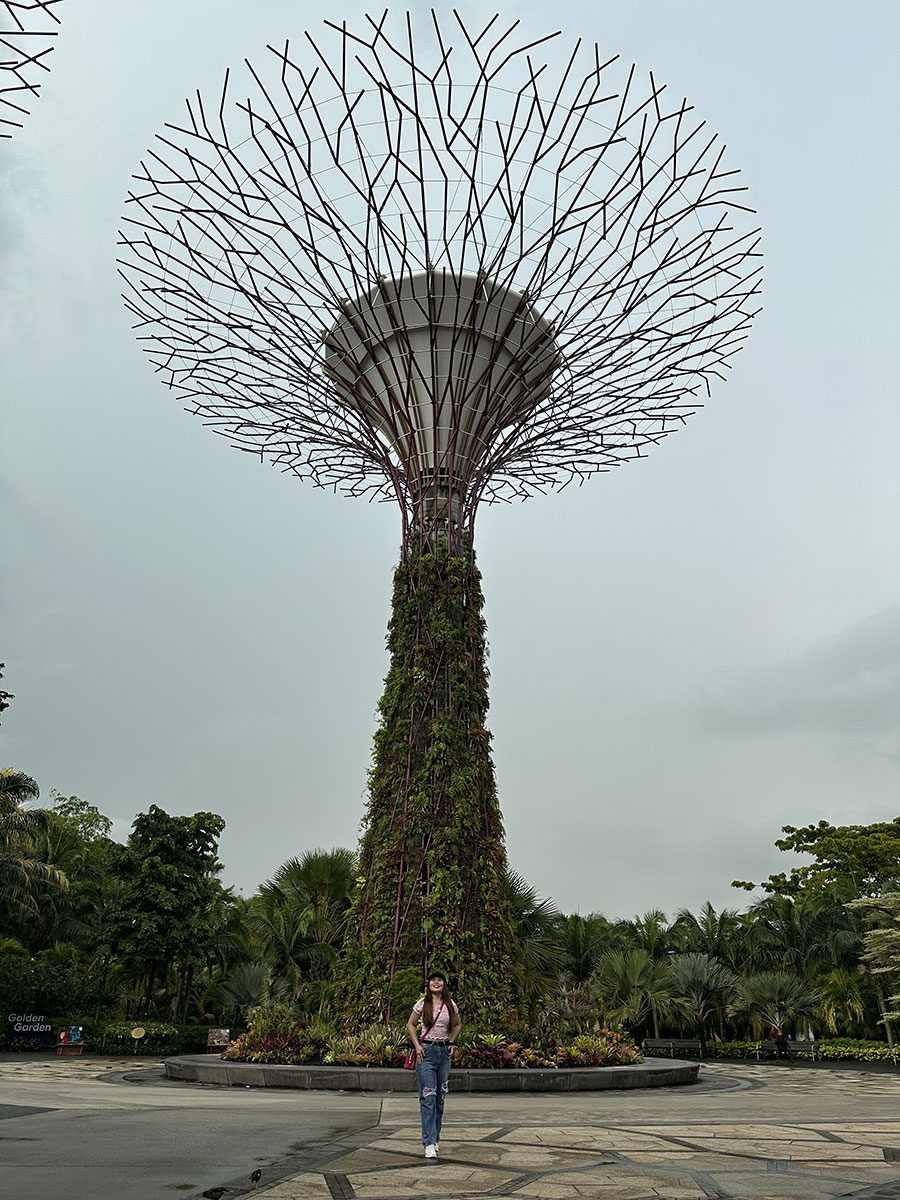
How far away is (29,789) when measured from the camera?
96.5 feet

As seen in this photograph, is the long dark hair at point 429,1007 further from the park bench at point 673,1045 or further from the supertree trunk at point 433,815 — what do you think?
the park bench at point 673,1045

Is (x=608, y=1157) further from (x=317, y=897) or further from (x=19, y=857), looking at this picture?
(x=19, y=857)

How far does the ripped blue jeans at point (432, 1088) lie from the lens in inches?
243

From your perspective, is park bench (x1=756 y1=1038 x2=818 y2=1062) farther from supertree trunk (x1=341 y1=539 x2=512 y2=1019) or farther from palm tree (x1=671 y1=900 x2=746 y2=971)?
supertree trunk (x1=341 y1=539 x2=512 y2=1019)

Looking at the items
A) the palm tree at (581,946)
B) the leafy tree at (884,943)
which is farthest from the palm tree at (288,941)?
Answer: the leafy tree at (884,943)

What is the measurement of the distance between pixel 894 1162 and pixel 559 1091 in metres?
6.95

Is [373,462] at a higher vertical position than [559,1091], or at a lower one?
higher

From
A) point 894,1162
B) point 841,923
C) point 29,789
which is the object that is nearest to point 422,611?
point 894,1162

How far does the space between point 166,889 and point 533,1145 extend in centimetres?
2099

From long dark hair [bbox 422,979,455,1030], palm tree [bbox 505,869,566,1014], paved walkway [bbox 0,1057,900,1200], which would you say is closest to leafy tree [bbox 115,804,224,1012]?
palm tree [bbox 505,869,566,1014]

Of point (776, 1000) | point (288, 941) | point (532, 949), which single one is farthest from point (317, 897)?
point (776, 1000)

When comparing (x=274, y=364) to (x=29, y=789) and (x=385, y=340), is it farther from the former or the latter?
(x=29, y=789)

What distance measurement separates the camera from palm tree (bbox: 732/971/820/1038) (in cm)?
2869

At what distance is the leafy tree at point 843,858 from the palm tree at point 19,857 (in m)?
25.4
